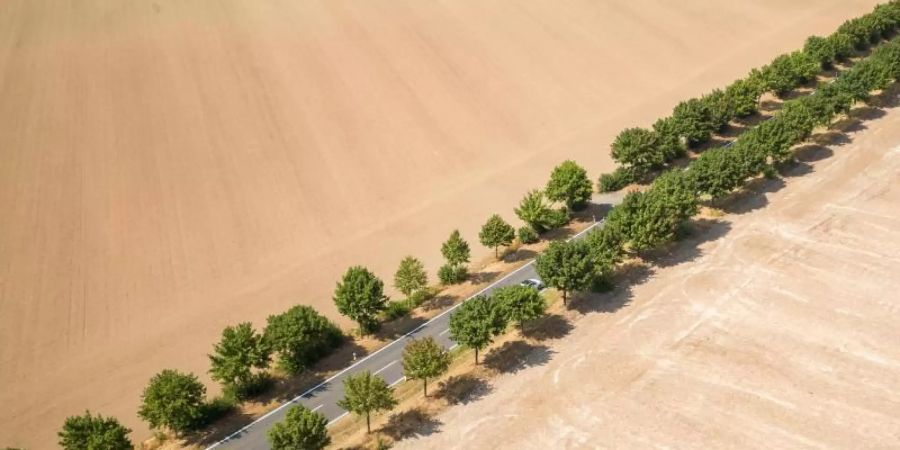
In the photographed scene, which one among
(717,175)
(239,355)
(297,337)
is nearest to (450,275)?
(297,337)

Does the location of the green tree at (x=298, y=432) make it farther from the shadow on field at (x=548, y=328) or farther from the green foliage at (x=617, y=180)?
the green foliage at (x=617, y=180)

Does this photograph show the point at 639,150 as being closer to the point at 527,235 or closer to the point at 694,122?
the point at 694,122

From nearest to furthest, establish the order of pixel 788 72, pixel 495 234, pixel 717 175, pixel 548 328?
pixel 548 328 < pixel 495 234 < pixel 717 175 < pixel 788 72

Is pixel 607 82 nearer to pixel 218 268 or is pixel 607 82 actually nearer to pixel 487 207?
pixel 487 207

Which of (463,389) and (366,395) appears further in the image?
(463,389)

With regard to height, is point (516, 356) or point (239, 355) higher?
point (239, 355)

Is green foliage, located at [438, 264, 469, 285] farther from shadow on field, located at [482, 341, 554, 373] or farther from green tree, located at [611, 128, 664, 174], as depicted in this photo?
green tree, located at [611, 128, 664, 174]

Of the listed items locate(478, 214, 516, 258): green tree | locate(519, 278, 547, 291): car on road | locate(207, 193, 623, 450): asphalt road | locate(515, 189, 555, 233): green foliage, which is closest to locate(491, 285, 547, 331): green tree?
locate(207, 193, 623, 450): asphalt road
